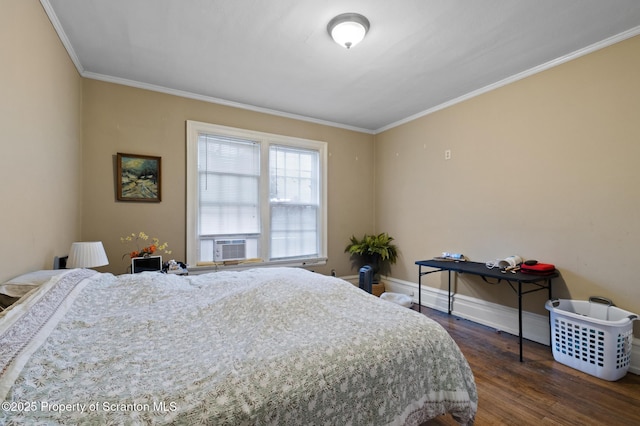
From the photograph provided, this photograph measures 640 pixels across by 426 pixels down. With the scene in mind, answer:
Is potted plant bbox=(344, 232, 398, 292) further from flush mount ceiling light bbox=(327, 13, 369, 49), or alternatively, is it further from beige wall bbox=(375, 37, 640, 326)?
flush mount ceiling light bbox=(327, 13, 369, 49)

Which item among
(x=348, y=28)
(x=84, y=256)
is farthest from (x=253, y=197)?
(x=348, y=28)

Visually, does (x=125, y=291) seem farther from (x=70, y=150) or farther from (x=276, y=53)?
(x=276, y=53)

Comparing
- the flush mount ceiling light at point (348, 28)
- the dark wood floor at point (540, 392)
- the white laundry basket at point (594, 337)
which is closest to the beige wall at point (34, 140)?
the flush mount ceiling light at point (348, 28)

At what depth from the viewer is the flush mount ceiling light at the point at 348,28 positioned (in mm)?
2061

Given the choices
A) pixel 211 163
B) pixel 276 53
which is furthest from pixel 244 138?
pixel 276 53

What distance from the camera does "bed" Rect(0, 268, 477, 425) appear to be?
2.75 ft

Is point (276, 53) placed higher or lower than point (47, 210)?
higher

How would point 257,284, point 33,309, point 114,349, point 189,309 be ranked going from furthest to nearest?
point 257,284, point 189,309, point 33,309, point 114,349

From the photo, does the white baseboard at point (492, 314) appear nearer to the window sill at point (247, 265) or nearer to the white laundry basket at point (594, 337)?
the white laundry basket at point (594, 337)

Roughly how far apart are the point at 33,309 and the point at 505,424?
2615mm

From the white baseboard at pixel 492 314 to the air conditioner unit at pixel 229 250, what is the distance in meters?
2.43

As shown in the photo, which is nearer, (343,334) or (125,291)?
(343,334)

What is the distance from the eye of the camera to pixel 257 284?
6.18 feet

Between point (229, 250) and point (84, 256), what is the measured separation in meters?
1.50
